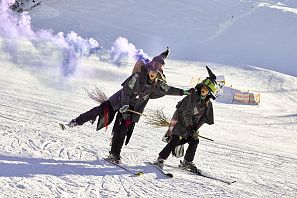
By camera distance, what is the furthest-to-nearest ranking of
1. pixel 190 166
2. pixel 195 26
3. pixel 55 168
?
pixel 195 26 → pixel 190 166 → pixel 55 168

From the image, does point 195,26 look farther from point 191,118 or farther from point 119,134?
point 119,134

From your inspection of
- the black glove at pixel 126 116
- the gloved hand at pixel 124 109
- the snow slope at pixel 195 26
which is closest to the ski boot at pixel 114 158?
the black glove at pixel 126 116

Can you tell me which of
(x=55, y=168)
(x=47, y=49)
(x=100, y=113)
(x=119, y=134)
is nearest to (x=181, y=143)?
(x=119, y=134)

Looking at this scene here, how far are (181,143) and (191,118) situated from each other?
1.44ft

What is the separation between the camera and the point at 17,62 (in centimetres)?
2000

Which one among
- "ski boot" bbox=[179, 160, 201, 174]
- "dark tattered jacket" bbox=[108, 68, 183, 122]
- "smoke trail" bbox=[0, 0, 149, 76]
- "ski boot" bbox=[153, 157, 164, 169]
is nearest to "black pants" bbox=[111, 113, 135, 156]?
"dark tattered jacket" bbox=[108, 68, 183, 122]

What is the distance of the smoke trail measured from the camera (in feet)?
71.8

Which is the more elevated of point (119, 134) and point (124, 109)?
point (124, 109)

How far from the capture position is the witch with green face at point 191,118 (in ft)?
19.9

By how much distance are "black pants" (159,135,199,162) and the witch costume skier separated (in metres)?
0.59

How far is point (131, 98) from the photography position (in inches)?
238

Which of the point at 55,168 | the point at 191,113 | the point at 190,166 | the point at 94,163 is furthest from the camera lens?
the point at 190,166

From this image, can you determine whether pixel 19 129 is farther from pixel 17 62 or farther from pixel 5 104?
pixel 17 62

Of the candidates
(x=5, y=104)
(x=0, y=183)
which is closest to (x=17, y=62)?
(x=5, y=104)
